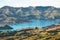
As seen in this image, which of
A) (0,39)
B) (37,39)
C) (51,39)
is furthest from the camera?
(0,39)

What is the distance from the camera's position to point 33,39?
452ft

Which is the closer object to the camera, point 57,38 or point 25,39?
point 57,38

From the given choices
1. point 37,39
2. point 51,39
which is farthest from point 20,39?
point 51,39

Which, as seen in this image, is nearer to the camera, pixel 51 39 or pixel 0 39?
pixel 51 39

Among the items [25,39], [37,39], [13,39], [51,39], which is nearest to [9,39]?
[13,39]

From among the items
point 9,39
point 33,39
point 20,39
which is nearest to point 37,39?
point 33,39

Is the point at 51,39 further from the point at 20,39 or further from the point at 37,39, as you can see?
the point at 20,39

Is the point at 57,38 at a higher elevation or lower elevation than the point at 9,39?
lower

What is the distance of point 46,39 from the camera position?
5241 inches

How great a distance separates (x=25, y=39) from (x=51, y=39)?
2380 cm

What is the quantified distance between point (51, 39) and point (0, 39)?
45.3m

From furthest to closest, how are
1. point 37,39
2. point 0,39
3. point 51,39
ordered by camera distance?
point 0,39, point 37,39, point 51,39

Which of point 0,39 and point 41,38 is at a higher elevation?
point 0,39

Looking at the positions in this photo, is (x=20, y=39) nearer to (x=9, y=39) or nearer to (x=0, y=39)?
(x=9, y=39)
